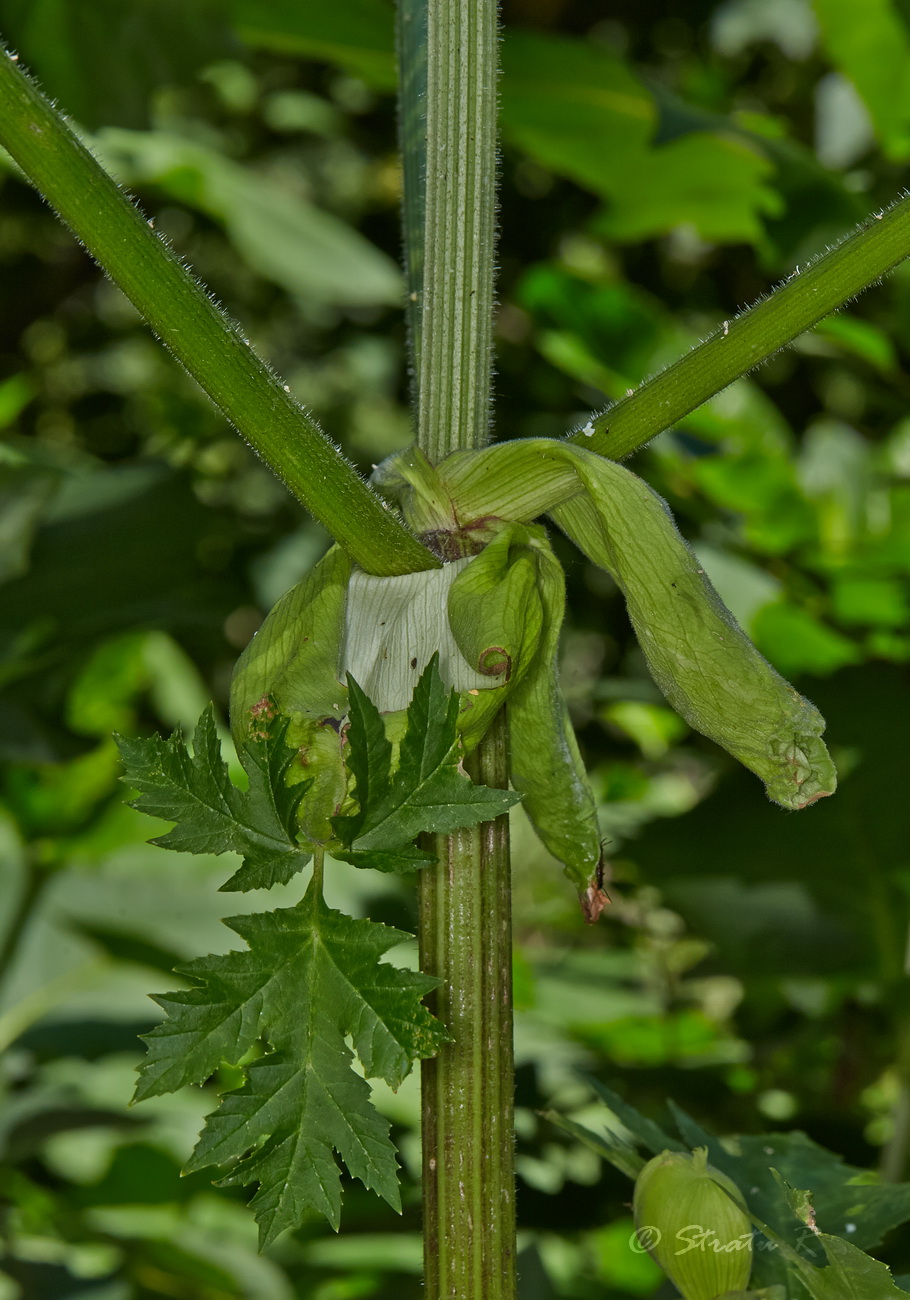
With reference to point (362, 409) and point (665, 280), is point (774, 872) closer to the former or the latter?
point (665, 280)

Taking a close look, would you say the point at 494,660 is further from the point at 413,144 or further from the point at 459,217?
the point at 413,144

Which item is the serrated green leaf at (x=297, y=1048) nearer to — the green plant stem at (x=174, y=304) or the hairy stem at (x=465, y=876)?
the hairy stem at (x=465, y=876)

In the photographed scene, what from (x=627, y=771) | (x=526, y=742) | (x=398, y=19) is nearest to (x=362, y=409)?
(x=627, y=771)

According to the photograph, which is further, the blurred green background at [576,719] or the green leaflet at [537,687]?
the blurred green background at [576,719]

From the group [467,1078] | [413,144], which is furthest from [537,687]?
[413,144]

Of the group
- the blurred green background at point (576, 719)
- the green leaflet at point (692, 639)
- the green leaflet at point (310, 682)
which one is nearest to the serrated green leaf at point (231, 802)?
the green leaflet at point (310, 682)
